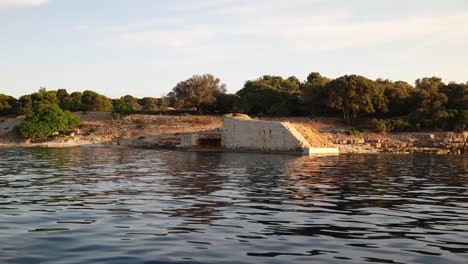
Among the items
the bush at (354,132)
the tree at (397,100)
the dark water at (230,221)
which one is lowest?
the dark water at (230,221)

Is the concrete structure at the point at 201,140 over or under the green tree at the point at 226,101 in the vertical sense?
under

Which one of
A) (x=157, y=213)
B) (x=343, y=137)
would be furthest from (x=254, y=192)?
(x=343, y=137)

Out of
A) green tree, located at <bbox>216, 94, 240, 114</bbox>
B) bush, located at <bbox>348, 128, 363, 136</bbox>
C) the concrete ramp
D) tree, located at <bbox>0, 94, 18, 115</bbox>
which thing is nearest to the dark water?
the concrete ramp

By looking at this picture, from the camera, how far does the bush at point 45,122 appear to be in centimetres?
6844

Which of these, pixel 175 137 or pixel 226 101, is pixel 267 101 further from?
pixel 175 137

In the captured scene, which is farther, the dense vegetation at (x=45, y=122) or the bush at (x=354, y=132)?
the dense vegetation at (x=45, y=122)

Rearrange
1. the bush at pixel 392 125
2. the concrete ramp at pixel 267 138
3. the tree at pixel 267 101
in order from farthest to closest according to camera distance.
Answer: the tree at pixel 267 101, the bush at pixel 392 125, the concrete ramp at pixel 267 138

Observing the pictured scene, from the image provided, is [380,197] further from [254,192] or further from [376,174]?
[376,174]

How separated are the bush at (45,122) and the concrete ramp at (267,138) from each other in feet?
84.4

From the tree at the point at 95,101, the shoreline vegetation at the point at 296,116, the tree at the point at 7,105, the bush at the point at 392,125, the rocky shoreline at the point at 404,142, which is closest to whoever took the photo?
the rocky shoreline at the point at 404,142

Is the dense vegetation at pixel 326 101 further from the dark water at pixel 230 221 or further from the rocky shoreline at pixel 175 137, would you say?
the dark water at pixel 230 221

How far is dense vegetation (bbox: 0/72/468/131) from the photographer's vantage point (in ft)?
204

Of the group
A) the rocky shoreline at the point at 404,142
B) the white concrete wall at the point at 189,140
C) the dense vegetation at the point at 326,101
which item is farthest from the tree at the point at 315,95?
the white concrete wall at the point at 189,140

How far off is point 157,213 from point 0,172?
14818 mm
